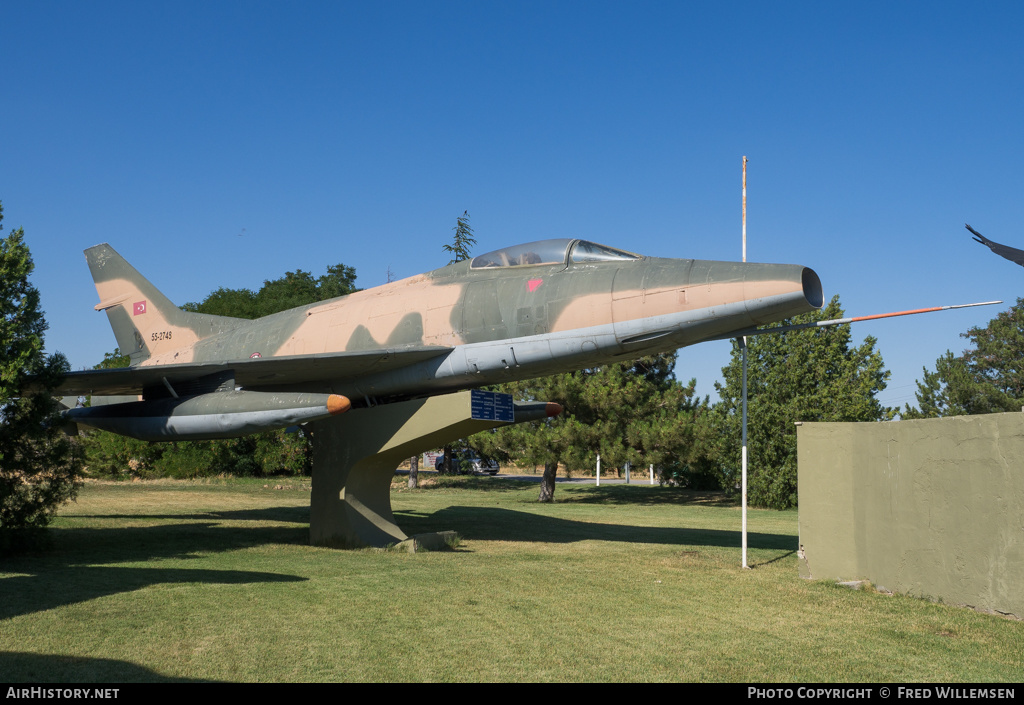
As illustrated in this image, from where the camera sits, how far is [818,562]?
33.9 feet

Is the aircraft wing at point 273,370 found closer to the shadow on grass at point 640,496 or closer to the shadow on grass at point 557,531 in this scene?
the shadow on grass at point 557,531

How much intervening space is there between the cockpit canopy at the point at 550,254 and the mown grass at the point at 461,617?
4596 mm

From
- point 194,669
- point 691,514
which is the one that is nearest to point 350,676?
point 194,669

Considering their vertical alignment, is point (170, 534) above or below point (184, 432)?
below

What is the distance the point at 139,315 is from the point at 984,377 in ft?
132

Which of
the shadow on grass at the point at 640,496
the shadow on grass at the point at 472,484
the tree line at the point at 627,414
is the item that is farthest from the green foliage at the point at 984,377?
the shadow on grass at the point at 472,484

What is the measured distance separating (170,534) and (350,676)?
1036 cm

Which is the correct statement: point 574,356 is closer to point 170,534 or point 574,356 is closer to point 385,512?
point 385,512

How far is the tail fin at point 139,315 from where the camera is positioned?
628 inches

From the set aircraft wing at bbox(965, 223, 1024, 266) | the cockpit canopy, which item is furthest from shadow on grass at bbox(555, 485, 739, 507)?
aircraft wing at bbox(965, 223, 1024, 266)

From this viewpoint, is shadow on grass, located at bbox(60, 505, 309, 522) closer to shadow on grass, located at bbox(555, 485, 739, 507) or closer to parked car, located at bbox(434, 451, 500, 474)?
shadow on grass, located at bbox(555, 485, 739, 507)

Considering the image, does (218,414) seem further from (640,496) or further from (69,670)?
(640,496)

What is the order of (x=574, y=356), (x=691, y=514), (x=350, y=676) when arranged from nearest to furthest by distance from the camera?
1. (x=350, y=676)
2. (x=574, y=356)
3. (x=691, y=514)

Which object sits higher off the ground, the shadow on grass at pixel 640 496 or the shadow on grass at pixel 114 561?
the shadow on grass at pixel 114 561
